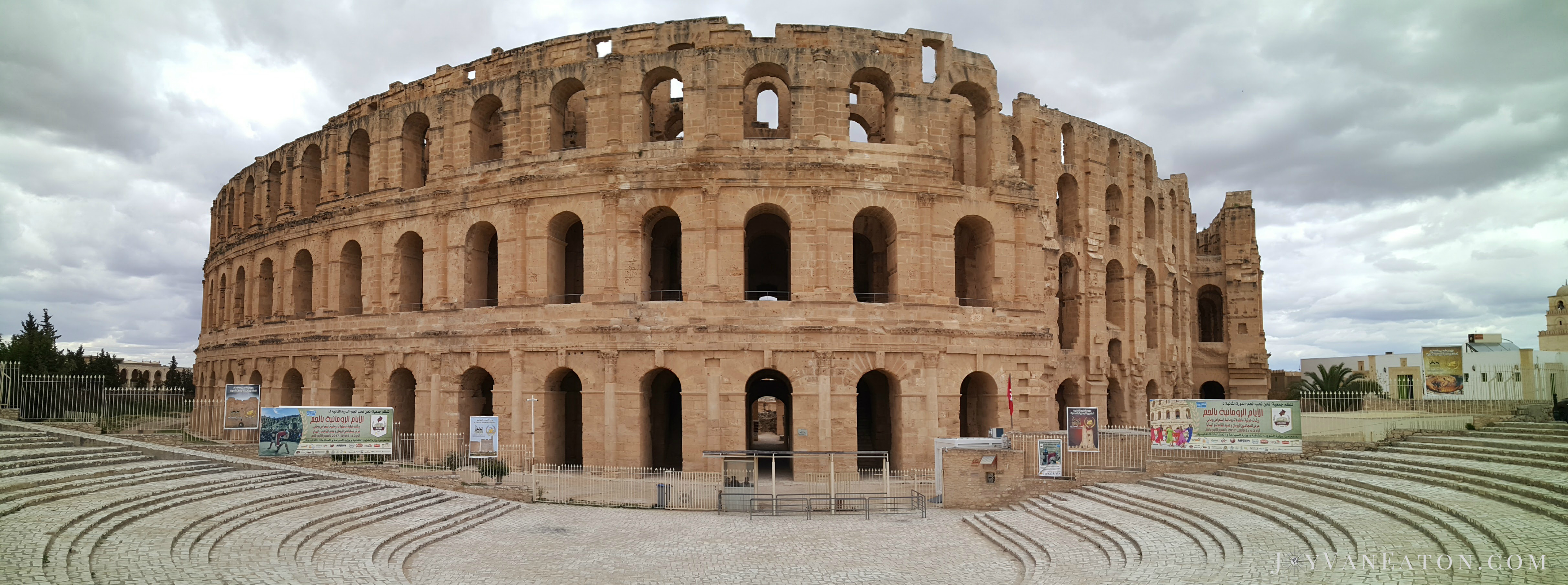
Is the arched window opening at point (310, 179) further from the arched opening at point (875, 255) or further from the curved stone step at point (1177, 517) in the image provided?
the curved stone step at point (1177, 517)

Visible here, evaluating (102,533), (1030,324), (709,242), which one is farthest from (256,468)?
(1030,324)

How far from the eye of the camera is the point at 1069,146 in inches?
1405

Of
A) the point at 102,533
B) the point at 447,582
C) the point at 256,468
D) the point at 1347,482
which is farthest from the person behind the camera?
the point at 256,468

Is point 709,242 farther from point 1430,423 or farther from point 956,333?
point 1430,423

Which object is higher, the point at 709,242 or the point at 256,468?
the point at 709,242

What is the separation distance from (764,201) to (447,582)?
15346 mm

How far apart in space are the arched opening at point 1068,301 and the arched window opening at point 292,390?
1213 inches

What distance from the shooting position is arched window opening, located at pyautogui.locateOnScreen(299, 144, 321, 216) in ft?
116

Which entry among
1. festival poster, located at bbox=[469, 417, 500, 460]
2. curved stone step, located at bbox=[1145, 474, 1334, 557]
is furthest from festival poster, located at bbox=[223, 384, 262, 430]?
curved stone step, located at bbox=[1145, 474, 1334, 557]

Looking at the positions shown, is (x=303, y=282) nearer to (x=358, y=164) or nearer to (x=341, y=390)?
(x=358, y=164)

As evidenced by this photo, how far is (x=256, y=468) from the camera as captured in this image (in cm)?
2122

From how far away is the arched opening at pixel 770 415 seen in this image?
30.0 metres

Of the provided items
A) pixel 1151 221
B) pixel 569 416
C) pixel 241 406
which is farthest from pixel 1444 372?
pixel 241 406

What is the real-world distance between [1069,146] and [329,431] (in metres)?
28.9
